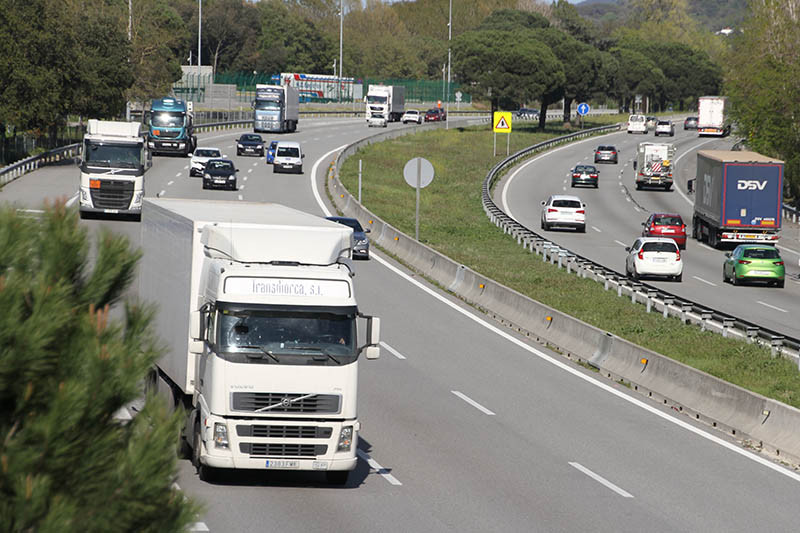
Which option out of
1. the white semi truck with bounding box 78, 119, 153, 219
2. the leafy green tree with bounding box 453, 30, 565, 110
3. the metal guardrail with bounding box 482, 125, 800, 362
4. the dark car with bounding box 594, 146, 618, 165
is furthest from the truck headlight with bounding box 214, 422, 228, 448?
the leafy green tree with bounding box 453, 30, 565, 110

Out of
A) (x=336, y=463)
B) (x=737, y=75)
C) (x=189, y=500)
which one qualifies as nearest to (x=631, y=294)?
(x=336, y=463)

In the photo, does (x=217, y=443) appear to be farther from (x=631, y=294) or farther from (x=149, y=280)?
(x=631, y=294)

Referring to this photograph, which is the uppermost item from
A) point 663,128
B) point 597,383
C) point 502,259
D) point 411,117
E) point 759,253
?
point 411,117

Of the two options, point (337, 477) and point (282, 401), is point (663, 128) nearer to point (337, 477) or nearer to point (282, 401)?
point (337, 477)

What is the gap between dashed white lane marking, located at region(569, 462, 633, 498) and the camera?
1512 cm

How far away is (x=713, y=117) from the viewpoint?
12038 centimetres

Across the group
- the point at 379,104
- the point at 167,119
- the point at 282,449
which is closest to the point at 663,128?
the point at 379,104

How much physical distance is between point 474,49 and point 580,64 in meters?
12.2

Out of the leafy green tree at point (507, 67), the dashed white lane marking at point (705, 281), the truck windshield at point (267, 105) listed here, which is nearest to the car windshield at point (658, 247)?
the dashed white lane marking at point (705, 281)

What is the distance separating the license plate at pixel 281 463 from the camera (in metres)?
13.9

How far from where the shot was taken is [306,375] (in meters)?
13.8

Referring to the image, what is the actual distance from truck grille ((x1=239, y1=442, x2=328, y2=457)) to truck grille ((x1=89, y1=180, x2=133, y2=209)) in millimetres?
27843

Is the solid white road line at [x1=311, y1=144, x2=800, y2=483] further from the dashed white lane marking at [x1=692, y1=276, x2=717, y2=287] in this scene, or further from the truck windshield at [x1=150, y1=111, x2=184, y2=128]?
the truck windshield at [x1=150, y1=111, x2=184, y2=128]

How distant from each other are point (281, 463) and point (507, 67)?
100438mm
